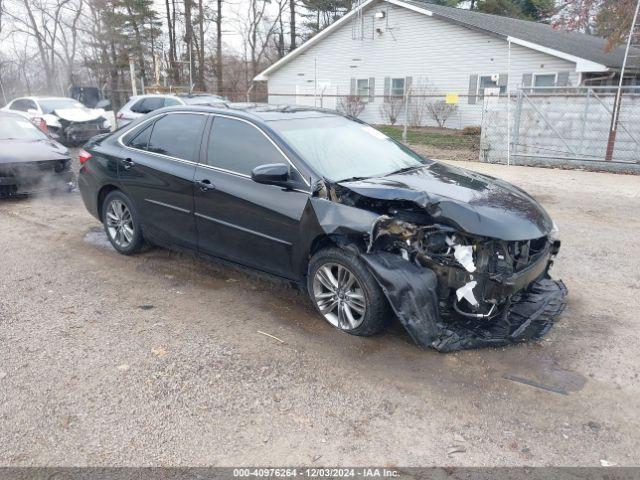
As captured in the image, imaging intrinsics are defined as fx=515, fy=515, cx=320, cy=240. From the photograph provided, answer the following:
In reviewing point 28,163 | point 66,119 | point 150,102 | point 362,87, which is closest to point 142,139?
point 28,163

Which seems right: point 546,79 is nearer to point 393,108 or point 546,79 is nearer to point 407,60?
point 407,60

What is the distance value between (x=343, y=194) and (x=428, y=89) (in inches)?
798

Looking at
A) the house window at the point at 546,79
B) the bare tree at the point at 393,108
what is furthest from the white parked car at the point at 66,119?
the house window at the point at 546,79

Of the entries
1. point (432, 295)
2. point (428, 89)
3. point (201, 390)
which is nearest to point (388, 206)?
point (432, 295)

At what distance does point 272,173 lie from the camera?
3887mm

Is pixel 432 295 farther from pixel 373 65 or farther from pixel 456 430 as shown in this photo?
pixel 373 65

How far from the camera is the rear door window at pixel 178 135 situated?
15.6 ft

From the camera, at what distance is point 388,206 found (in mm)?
3697

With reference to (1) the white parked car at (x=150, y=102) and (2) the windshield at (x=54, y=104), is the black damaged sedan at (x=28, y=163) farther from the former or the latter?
(2) the windshield at (x=54, y=104)

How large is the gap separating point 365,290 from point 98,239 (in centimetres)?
407

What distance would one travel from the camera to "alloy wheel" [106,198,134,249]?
5.53 meters

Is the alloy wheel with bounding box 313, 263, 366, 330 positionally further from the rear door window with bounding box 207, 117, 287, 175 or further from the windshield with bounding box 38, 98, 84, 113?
the windshield with bounding box 38, 98, 84, 113

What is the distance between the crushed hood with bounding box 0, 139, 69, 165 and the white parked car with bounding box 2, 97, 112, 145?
18.1 ft

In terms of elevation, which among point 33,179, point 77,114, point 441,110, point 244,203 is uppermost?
point 441,110
